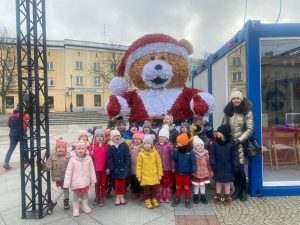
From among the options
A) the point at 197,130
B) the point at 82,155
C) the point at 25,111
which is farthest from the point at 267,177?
the point at 25,111

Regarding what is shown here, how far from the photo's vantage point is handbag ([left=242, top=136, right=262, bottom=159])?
5539 mm

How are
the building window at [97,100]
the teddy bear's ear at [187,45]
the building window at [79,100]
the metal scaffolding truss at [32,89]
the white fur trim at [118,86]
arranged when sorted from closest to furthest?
1. the metal scaffolding truss at [32,89]
2. the teddy bear's ear at [187,45]
3. the white fur trim at [118,86]
4. the building window at [79,100]
5. the building window at [97,100]

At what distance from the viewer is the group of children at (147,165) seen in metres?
5.30

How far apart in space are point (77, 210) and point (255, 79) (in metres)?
3.83

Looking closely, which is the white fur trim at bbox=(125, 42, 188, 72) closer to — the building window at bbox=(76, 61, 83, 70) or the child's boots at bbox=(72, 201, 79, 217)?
the child's boots at bbox=(72, 201, 79, 217)

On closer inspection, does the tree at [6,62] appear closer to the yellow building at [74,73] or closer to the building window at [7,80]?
the building window at [7,80]

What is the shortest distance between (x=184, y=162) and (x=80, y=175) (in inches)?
68.4

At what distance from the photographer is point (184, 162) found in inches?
213

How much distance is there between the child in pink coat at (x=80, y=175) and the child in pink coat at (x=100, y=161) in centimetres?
29

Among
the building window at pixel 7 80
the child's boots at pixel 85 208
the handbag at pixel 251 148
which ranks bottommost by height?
the child's boots at pixel 85 208

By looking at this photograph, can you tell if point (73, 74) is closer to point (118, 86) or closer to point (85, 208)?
point (118, 86)

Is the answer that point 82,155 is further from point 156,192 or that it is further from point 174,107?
point 174,107

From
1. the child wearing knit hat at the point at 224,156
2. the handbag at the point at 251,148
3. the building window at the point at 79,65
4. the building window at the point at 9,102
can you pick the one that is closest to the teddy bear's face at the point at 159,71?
the child wearing knit hat at the point at 224,156

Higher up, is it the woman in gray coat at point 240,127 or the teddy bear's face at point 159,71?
the teddy bear's face at point 159,71
